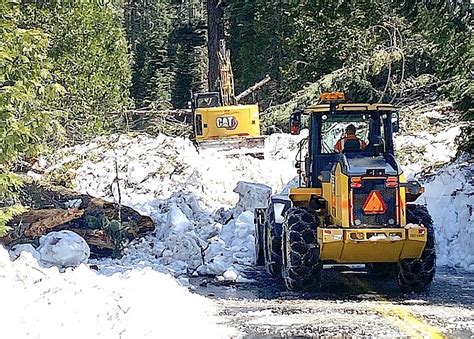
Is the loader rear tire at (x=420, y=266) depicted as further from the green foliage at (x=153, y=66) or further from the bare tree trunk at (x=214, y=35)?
the green foliage at (x=153, y=66)

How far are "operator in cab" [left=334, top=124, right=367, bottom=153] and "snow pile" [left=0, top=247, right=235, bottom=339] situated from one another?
2862 mm

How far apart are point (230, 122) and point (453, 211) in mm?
11485

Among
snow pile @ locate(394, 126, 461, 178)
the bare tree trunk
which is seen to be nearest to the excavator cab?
the bare tree trunk

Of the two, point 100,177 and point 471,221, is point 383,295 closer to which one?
point 471,221

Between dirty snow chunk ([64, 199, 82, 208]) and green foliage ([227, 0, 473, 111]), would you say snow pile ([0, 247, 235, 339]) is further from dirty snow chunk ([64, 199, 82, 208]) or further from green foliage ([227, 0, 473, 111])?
dirty snow chunk ([64, 199, 82, 208])

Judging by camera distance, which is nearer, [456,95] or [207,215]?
[456,95]

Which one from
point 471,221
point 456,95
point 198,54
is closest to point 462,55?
point 456,95

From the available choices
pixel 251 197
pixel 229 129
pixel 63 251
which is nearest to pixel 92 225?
pixel 63 251

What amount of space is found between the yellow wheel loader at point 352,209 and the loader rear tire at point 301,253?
1cm

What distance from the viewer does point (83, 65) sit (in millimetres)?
31531

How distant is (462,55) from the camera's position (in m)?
14.8

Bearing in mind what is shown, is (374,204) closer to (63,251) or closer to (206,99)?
(63,251)

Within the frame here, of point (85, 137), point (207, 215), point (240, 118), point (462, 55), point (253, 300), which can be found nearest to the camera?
point (253, 300)

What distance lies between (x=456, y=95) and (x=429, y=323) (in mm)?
7549
